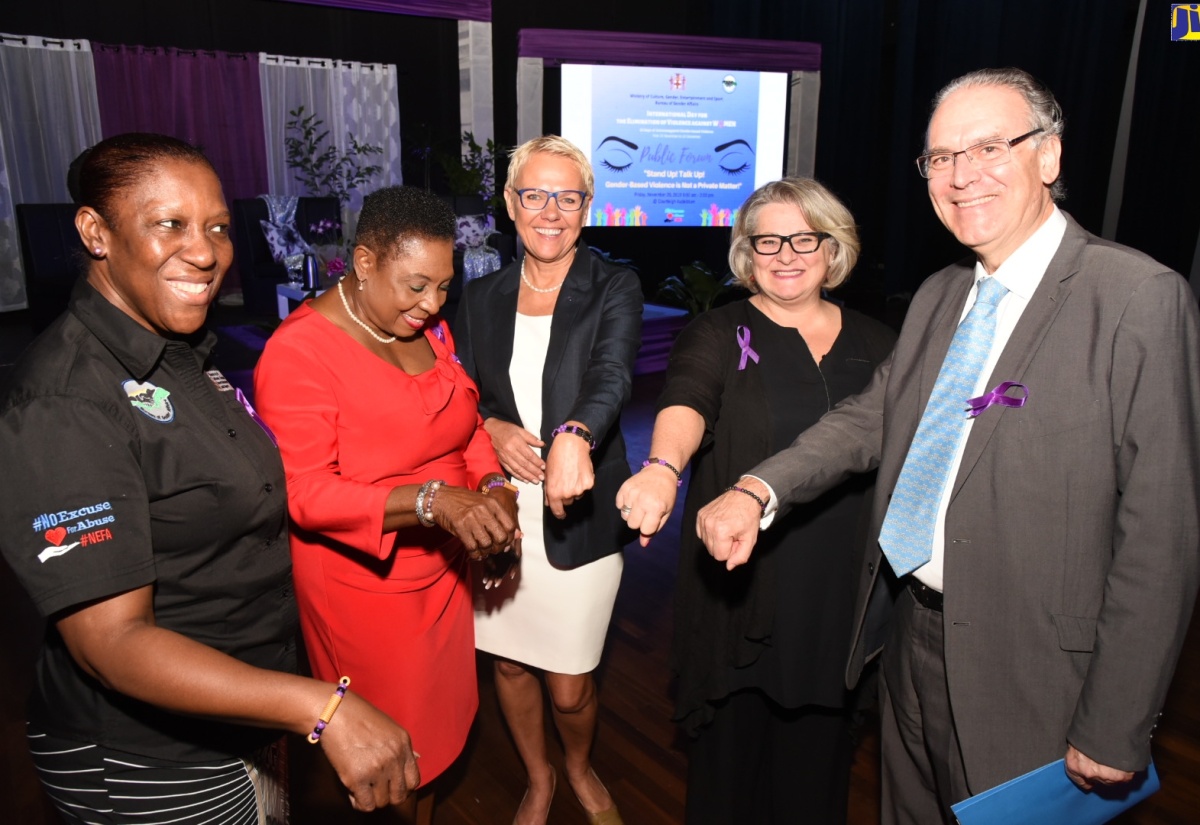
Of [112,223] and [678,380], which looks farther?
[678,380]

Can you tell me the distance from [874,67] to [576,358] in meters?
9.65

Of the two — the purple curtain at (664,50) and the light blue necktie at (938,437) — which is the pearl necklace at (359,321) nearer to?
the light blue necktie at (938,437)

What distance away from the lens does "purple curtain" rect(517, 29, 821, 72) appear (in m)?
8.18

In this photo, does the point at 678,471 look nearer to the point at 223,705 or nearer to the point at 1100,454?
the point at 1100,454

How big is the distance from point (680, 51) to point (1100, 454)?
8445 mm

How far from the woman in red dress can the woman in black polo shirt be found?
0.15 m

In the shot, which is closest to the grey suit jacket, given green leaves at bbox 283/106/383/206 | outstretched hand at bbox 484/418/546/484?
outstretched hand at bbox 484/418/546/484

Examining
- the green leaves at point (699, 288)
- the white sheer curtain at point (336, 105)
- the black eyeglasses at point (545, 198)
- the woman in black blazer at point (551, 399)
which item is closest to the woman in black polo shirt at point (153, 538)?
the woman in black blazer at point (551, 399)

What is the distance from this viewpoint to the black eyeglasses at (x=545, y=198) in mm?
2117

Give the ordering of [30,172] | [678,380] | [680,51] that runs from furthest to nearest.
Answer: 1. [30,172]
2. [680,51]
3. [678,380]

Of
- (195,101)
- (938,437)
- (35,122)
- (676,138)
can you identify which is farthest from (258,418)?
(195,101)

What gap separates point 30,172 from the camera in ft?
33.9

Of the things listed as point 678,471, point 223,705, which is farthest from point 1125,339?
point 223,705

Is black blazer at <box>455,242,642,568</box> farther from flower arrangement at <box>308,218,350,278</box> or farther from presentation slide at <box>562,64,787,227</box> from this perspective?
presentation slide at <box>562,64,787,227</box>
